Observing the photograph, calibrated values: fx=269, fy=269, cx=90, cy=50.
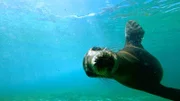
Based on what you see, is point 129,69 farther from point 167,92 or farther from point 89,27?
point 89,27

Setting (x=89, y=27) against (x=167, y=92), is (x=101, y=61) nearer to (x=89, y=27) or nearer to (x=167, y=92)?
(x=167, y=92)

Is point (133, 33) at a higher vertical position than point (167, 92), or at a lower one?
higher

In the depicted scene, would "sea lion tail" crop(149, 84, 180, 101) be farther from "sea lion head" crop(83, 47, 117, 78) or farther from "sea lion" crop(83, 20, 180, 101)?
"sea lion head" crop(83, 47, 117, 78)

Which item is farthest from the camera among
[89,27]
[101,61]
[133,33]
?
[89,27]

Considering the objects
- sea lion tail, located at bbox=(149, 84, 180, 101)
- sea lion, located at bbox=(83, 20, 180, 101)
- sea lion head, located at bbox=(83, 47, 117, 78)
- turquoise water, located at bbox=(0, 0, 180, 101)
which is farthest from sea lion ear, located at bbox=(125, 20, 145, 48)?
turquoise water, located at bbox=(0, 0, 180, 101)

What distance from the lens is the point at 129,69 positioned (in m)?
2.12

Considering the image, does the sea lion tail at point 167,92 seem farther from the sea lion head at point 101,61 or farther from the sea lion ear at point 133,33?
the sea lion ear at point 133,33

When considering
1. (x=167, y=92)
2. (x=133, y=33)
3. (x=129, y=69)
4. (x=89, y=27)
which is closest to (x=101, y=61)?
(x=129, y=69)

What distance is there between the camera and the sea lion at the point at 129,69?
1.72 metres

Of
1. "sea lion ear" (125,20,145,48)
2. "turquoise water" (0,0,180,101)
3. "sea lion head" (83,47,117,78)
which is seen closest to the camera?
"sea lion head" (83,47,117,78)

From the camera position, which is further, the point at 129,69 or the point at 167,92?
the point at 167,92

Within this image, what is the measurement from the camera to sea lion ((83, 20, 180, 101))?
172 cm

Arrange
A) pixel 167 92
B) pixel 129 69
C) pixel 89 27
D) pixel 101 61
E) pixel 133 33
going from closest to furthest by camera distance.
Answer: pixel 101 61 < pixel 129 69 < pixel 167 92 < pixel 133 33 < pixel 89 27

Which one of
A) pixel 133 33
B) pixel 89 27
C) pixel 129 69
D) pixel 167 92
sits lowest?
pixel 167 92
